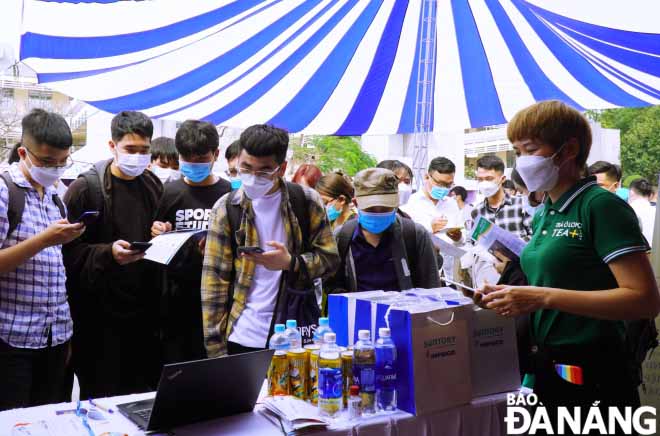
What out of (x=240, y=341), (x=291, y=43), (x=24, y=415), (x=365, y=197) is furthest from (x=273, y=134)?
(x=291, y=43)

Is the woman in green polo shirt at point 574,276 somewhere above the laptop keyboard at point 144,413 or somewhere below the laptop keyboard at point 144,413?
above

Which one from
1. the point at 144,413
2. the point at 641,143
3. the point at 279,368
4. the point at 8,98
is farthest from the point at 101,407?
the point at 641,143

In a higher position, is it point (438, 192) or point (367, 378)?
point (438, 192)

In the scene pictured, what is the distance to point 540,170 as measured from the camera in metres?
2.24

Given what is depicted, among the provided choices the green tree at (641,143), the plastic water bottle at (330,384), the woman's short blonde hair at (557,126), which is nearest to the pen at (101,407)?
the plastic water bottle at (330,384)

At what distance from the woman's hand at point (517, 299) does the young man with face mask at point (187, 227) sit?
1.91m

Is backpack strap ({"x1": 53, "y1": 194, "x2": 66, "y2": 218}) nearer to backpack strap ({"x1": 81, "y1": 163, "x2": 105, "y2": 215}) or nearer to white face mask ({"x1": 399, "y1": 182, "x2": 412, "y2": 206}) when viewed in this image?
backpack strap ({"x1": 81, "y1": 163, "x2": 105, "y2": 215})

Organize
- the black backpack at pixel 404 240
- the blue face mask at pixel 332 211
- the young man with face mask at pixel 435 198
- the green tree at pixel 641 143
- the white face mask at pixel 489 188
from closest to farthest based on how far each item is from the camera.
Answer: the black backpack at pixel 404 240 < the blue face mask at pixel 332 211 < the white face mask at pixel 489 188 < the young man with face mask at pixel 435 198 < the green tree at pixel 641 143

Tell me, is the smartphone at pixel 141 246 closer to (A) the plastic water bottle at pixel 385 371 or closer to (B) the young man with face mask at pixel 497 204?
(A) the plastic water bottle at pixel 385 371

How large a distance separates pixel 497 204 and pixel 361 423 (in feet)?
14.0

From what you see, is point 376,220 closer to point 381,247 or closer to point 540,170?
point 381,247

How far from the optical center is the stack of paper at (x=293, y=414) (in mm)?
2107

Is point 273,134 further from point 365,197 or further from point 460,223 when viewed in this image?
point 460,223

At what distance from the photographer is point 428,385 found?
7.58ft
